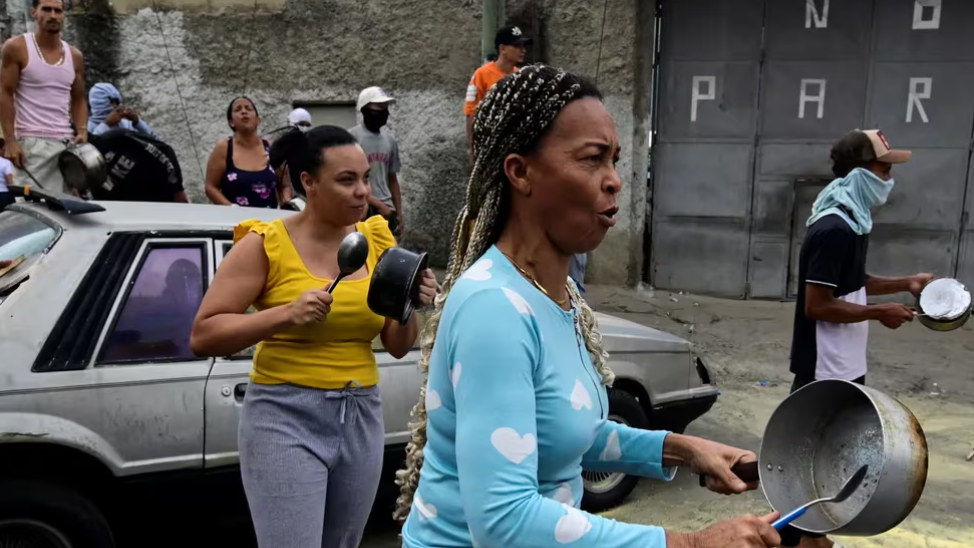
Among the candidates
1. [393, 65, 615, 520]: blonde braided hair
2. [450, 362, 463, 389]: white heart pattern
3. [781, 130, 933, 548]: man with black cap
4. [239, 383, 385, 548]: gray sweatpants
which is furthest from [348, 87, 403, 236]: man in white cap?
[450, 362, 463, 389]: white heart pattern

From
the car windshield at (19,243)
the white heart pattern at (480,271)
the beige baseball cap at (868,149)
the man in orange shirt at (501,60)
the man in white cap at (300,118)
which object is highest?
the man in orange shirt at (501,60)

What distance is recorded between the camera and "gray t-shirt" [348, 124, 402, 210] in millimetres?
7094

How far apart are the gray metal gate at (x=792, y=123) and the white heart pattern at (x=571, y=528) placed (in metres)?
8.03

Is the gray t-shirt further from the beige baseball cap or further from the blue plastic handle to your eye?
the blue plastic handle

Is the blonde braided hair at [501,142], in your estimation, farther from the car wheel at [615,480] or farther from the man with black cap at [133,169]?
the man with black cap at [133,169]

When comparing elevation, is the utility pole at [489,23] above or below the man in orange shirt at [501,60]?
above

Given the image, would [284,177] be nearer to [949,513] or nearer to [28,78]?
[28,78]

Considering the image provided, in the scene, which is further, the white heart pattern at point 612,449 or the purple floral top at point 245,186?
the purple floral top at point 245,186

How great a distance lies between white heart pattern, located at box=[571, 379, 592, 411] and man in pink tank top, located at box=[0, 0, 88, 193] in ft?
16.6

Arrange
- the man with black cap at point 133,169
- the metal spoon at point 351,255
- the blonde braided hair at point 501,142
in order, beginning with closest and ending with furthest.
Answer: the blonde braided hair at point 501,142 < the metal spoon at point 351,255 < the man with black cap at point 133,169

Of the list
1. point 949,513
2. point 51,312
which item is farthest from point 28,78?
point 949,513

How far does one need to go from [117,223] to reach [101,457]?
39.1 inches

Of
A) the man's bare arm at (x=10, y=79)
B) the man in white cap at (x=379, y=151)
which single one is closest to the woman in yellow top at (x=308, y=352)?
the man's bare arm at (x=10, y=79)

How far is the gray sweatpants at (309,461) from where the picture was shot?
97.6 inches
